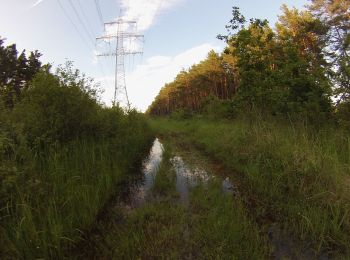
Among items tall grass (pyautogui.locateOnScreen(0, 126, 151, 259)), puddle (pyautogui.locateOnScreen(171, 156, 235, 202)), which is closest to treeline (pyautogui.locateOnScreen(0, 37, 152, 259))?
tall grass (pyautogui.locateOnScreen(0, 126, 151, 259))

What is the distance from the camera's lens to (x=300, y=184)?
18.8 ft

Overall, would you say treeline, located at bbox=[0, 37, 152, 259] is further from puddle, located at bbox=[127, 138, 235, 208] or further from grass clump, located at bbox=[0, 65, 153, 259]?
puddle, located at bbox=[127, 138, 235, 208]

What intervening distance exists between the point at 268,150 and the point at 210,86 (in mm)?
42561

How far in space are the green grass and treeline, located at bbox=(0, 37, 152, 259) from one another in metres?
3.36

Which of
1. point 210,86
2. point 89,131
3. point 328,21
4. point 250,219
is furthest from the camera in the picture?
point 210,86

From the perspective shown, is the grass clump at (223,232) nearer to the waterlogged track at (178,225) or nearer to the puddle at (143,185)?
the waterlogged track at (178,225)

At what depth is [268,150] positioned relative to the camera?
7727 mm

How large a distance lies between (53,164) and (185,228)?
300cm

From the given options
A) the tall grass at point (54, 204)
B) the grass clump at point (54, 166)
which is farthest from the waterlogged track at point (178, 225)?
the grass clump at point (54, 166)

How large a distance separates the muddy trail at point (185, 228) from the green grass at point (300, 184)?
1.02 feet

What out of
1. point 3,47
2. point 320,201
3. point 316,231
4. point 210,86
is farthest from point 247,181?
point 210,86

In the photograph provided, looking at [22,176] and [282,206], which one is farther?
[282,206]

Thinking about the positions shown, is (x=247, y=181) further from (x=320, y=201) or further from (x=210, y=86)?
(x=210, y=86)

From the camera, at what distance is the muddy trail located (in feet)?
13.3
